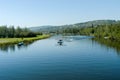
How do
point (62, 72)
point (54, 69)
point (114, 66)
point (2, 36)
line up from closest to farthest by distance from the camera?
point (62, 72) < point (54, 69) < point (114, 66) < point (2, 36)

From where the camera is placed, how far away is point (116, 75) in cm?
4041

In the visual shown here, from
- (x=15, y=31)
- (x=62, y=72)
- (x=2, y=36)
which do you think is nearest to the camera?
(x=62, y=72)

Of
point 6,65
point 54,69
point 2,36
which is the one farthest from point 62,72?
point 2,36

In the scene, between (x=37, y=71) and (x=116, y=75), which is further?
(x=37, y=71)

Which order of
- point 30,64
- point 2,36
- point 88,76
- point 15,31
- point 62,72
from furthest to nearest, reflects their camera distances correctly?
point 15,31, point 2,36, point 30,64, point 62,72, point 88,76

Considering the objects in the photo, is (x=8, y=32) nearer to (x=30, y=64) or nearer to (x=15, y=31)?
(x=15, y=31)

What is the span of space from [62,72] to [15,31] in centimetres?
12932

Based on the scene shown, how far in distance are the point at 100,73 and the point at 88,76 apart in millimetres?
3444

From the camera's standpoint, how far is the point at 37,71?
44656 millimetres

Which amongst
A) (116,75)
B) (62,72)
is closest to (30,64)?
(62,72)

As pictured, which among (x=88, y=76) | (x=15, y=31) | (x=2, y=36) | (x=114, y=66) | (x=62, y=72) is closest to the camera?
(x=88, y=76)

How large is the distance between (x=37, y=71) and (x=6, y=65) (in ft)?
35.3

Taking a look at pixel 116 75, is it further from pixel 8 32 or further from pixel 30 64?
pixel 8 32

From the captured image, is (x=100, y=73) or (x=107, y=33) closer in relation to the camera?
(x=100, y=73)
